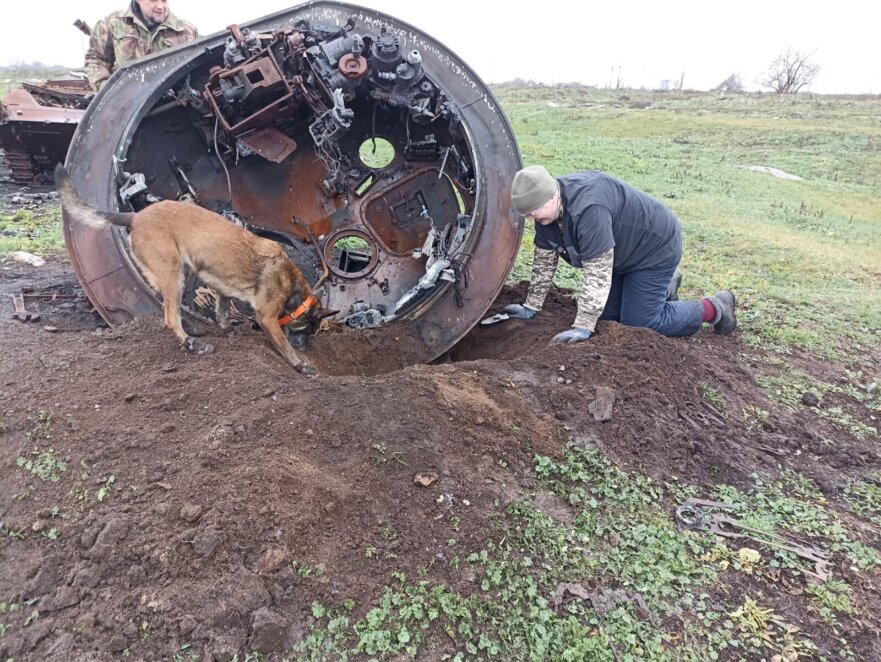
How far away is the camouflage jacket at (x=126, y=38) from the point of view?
5.74m

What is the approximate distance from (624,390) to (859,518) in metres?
1.29

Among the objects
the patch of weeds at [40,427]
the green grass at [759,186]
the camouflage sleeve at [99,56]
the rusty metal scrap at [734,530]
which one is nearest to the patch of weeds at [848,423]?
the green grass at [759,186]

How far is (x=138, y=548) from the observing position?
2.27 metres

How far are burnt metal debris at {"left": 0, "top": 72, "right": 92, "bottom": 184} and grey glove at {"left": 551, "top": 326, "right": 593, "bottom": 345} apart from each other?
7176mm

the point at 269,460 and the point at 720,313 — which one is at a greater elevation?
the point at 269,460

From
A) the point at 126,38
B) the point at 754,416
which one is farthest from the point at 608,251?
the point at 126,38

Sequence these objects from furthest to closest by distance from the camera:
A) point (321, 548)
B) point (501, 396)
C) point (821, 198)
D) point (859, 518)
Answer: point (821, 198)
point (501, 396)
point (859, 518)
point (321, 548)

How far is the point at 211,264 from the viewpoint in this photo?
3982 millimetres

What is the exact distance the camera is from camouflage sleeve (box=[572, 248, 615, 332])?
13.5ft

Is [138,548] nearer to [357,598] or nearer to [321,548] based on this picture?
[321,548]

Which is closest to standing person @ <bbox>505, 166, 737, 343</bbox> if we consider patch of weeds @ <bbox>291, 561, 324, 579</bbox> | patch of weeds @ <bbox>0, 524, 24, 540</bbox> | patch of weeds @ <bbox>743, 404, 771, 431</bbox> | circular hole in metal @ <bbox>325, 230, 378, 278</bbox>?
patch of weeds @ <bbox>743, 404, 771, 431</bbox>

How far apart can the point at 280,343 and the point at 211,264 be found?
0.68 meters

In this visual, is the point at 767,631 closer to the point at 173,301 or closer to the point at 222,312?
the point at 173,301

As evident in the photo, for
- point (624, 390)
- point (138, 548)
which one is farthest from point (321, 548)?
point (624, 390)
